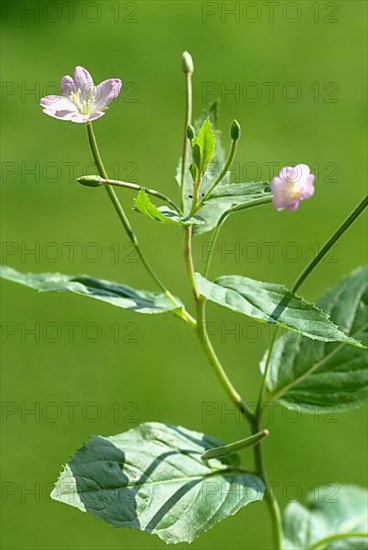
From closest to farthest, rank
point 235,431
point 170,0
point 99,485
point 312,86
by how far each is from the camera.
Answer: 1. point 99,485
2. point 235,431
3. point 312,86
4. point 170,0

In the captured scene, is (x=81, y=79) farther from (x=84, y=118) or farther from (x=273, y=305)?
(x=273, y=305)

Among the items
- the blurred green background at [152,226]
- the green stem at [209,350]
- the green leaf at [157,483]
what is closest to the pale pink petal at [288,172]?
→ the green stem at [209,350]

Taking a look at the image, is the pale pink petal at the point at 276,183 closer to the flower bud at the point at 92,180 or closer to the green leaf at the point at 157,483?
the flower bud at the point at 92,180

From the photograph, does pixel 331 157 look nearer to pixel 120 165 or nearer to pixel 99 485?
pixel 120 165

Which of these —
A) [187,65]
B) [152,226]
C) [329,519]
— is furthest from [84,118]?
[152,226]

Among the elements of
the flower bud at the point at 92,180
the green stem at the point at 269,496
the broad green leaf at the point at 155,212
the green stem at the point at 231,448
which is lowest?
the green stem at the point at 269,496

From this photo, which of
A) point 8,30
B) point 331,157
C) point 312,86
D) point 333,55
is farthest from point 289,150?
point 8,30
